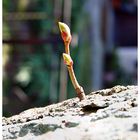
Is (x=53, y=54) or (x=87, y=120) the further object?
(x=53, y=54)

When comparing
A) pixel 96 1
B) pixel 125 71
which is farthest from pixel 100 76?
pixel 96 1

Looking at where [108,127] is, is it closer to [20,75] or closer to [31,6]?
[20,75]

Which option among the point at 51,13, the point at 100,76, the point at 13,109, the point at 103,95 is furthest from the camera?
the point at 100,76

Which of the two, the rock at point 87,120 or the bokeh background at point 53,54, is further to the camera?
the bokeh background at point 53,54

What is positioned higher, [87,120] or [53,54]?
[87,120]
